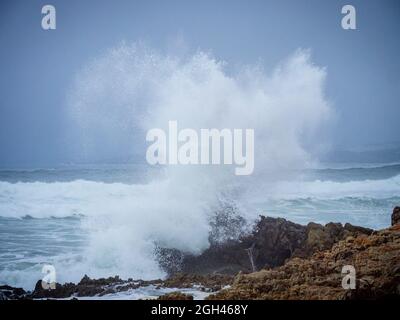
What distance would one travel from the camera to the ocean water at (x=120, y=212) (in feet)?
16.2

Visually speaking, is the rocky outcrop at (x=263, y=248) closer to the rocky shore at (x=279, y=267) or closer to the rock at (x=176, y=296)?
the rocky shore at (x=279, y=267)

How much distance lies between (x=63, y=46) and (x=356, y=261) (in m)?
4.29

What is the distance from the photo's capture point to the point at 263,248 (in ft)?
17.0

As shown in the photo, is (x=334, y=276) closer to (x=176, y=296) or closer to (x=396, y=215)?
(x=396, y=215)

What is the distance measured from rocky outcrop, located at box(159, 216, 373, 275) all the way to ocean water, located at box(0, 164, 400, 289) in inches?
4.4

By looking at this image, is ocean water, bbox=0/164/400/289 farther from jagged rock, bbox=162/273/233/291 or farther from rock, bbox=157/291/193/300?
Answer: rock, bbox=157/291/193/300

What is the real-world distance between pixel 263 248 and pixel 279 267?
322mm

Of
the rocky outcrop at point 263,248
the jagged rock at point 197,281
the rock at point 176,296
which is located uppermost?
the rocky outcrop at point 263,248

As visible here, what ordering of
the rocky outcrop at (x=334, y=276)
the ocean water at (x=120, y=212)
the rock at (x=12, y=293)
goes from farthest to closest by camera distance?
1. the ocean water at (x=120, y=212)
2. the rock at (x=12, y=293)
3. the rocky outcrop at (x=334, y=276)

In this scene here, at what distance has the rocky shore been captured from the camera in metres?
4.60

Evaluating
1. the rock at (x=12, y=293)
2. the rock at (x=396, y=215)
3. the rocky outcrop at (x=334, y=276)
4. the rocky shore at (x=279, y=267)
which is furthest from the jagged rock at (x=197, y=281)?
the rock at (x=396, y=215)

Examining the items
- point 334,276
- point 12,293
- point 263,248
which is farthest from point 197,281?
point 12,293
